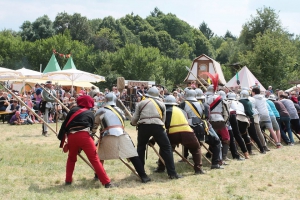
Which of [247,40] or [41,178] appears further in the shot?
[247,40]

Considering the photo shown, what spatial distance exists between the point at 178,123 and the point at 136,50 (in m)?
43.2

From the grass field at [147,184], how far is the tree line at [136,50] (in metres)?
26.0

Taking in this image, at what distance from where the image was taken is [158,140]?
8477 mm

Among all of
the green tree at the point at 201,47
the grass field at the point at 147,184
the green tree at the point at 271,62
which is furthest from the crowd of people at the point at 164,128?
the green tree at the point at 201,47

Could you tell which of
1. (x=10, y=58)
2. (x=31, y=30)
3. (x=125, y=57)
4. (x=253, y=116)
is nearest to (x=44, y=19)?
(x=31, y=30)

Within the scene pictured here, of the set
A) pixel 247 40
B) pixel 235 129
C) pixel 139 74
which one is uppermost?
pixel 247 40

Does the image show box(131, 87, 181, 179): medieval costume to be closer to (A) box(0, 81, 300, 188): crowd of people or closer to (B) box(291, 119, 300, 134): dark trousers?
(A) box(0, 81, 300, 188): crowd of people

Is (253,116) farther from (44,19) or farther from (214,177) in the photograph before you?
(44,19)

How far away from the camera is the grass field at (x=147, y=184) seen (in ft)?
24.1

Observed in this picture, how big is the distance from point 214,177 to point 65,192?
10.2ft

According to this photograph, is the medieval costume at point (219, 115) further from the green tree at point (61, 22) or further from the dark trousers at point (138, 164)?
the green tree at point (61, 22)

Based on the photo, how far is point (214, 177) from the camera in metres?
8.88

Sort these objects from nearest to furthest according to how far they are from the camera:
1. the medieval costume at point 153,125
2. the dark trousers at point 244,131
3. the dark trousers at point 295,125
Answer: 1. the medieval costume at point 153,125
2. the dark trousers at point 244,131
3. the dark trousers at point 295,125

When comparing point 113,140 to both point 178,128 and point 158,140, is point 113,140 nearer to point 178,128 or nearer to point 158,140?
point 158,140
